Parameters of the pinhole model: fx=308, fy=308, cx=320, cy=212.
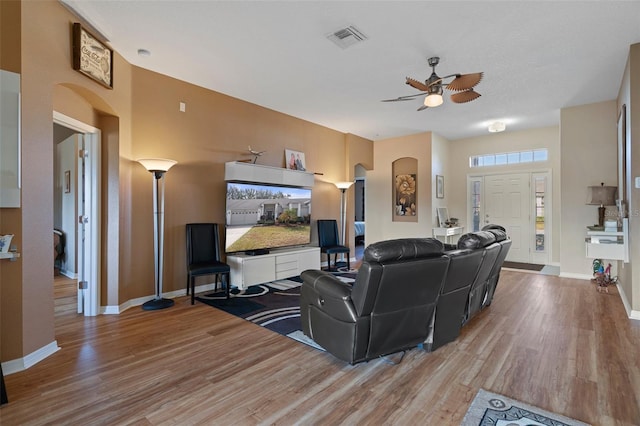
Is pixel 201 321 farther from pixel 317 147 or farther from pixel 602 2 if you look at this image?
pixel 602 2

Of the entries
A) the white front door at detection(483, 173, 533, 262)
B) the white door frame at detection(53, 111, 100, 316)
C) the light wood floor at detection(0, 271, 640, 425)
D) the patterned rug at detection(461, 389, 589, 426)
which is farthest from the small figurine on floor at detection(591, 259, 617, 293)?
the white door frame at detection(53, 111, 100, 316)

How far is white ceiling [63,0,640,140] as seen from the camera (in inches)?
110

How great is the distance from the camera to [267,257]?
4828 mm

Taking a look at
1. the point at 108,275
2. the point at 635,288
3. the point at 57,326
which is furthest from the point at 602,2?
the point at 57,326

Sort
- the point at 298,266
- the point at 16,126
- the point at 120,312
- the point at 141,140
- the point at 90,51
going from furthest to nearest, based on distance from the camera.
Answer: the point at 298,266 < the point at 141,140 < the point at 120,312 < the point at 90,51 < the point at 16,126

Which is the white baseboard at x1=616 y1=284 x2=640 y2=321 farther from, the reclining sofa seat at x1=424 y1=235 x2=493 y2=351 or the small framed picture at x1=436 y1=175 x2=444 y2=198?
the small framed picture at x1=436 y1=175 x2=444 y2=198

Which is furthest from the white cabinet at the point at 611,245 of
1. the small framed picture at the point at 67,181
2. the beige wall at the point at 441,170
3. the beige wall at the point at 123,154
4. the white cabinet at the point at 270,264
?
the small framed picture at the point at 67,181

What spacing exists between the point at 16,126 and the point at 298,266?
154 inches

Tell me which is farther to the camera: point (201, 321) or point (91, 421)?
point (201, 321)

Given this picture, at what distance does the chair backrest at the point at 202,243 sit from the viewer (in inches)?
165

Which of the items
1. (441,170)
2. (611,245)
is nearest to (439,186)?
(441,170)

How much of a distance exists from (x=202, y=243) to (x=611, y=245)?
5252mm

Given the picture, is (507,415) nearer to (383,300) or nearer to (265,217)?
(383,300)

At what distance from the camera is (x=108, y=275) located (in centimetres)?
361
